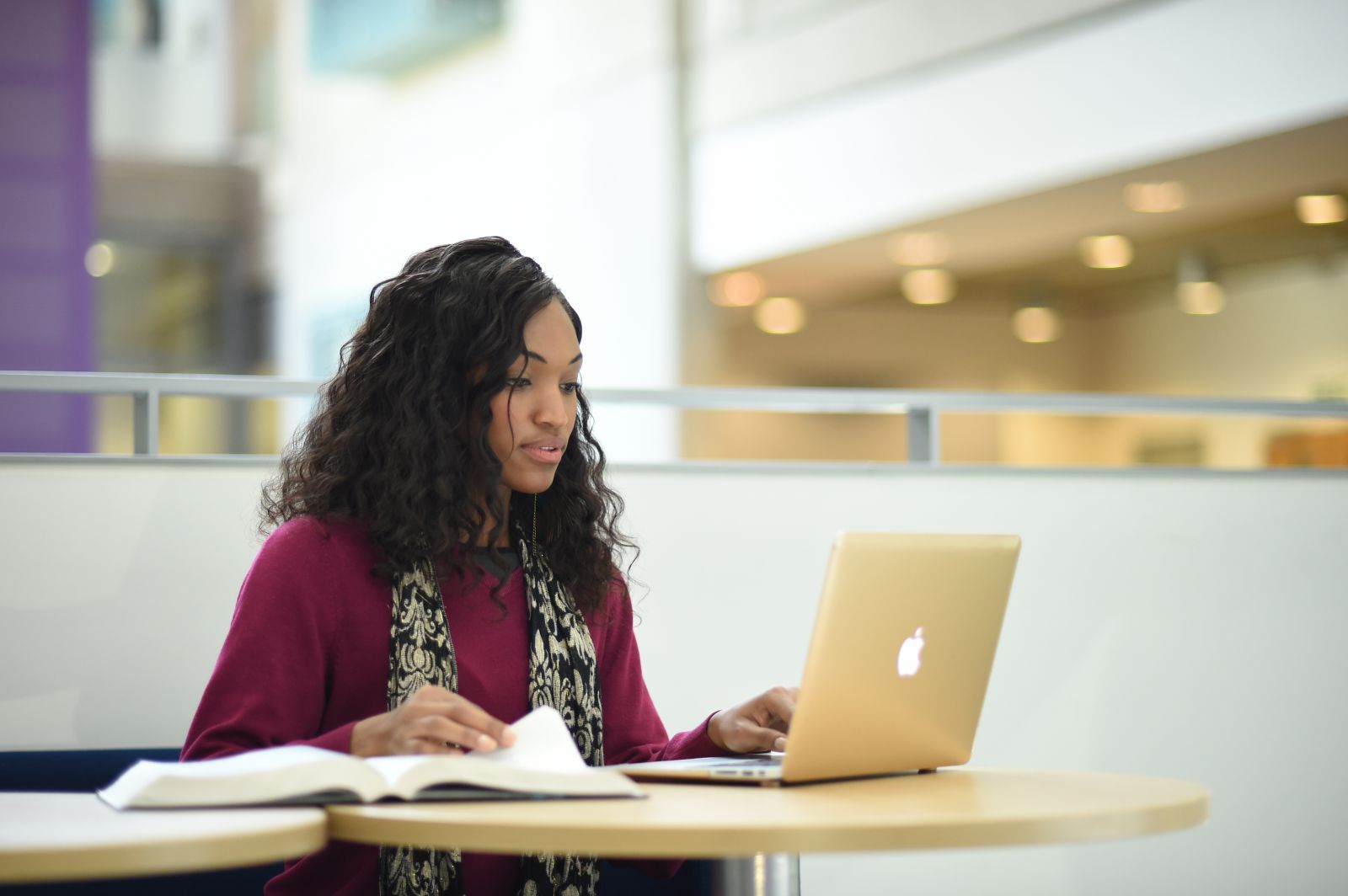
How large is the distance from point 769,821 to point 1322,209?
7.50 m

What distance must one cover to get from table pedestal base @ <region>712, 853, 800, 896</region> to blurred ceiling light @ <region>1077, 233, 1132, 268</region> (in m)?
7.72

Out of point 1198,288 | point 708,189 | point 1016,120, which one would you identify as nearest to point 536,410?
point 1016,120

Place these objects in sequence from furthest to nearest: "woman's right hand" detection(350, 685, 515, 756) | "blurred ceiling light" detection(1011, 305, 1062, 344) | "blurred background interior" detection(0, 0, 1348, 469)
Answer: "blurred ceiling light" detection(1011, 305, 1062, 344) < "blurred background interior" detection(0, 0, 1348, 469) < "woman's right hand" detection(350, 685, 515, 756)

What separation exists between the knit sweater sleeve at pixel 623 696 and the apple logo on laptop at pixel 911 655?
0.43 metres

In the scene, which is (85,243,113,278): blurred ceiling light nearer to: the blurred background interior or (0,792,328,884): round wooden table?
the blurred background interior

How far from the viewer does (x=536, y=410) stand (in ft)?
5.66

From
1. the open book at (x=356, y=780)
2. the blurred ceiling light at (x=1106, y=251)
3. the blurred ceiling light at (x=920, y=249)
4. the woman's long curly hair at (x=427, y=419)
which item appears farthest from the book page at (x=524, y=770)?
the blurred ceiling light at (x=1106, y=251)

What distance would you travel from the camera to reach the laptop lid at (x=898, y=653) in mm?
1284

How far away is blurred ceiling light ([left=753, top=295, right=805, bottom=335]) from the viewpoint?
33.6ft

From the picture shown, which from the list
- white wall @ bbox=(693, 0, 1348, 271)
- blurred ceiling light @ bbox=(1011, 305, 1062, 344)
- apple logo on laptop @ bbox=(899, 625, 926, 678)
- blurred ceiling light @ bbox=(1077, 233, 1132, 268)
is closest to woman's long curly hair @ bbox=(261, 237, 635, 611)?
apple logo on laptop @ bbox=(899, 625, 926, 678)

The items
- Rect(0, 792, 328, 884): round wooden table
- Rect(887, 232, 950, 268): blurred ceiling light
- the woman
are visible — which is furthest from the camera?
Rect(887, 232, 950, 268): blurred ceiling light

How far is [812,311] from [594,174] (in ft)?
8.15

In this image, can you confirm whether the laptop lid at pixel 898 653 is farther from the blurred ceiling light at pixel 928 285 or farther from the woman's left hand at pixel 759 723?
the blurred ceiling light at pixel 928 285

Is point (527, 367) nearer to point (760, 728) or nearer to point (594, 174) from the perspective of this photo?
point (760, 728)
